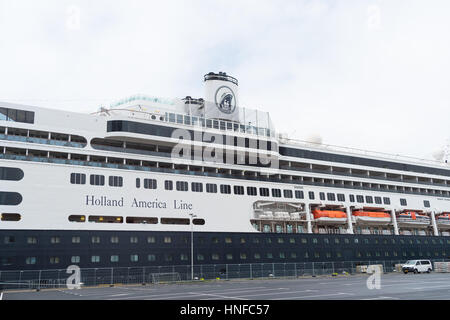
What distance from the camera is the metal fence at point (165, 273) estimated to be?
2639cm

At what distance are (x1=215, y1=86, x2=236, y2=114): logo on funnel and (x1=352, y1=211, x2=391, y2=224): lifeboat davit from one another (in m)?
19.4

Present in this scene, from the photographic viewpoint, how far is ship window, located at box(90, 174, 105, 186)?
30922 mm

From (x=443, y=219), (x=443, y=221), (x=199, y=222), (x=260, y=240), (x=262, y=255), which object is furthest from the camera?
(x=443, y=219)

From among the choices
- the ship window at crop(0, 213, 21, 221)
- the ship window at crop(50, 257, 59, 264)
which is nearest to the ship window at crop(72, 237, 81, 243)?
the ship window at crop(50, 257, 59, 264)

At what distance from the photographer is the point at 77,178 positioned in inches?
1197

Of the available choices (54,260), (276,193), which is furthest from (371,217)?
(54,260)

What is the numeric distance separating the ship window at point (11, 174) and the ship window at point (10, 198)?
3.73 feet

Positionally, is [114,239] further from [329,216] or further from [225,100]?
[329,216]

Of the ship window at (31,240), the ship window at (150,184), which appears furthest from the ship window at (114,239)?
the ship window at (31,240)

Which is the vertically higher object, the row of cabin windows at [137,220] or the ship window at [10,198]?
the ship window at [10,198]

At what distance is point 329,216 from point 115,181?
23.5m

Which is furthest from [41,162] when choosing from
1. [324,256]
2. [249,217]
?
[324,256]

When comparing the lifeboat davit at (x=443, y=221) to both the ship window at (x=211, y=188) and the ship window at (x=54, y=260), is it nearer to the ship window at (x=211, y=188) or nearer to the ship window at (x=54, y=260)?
the ship window at (x=211, y=188)
